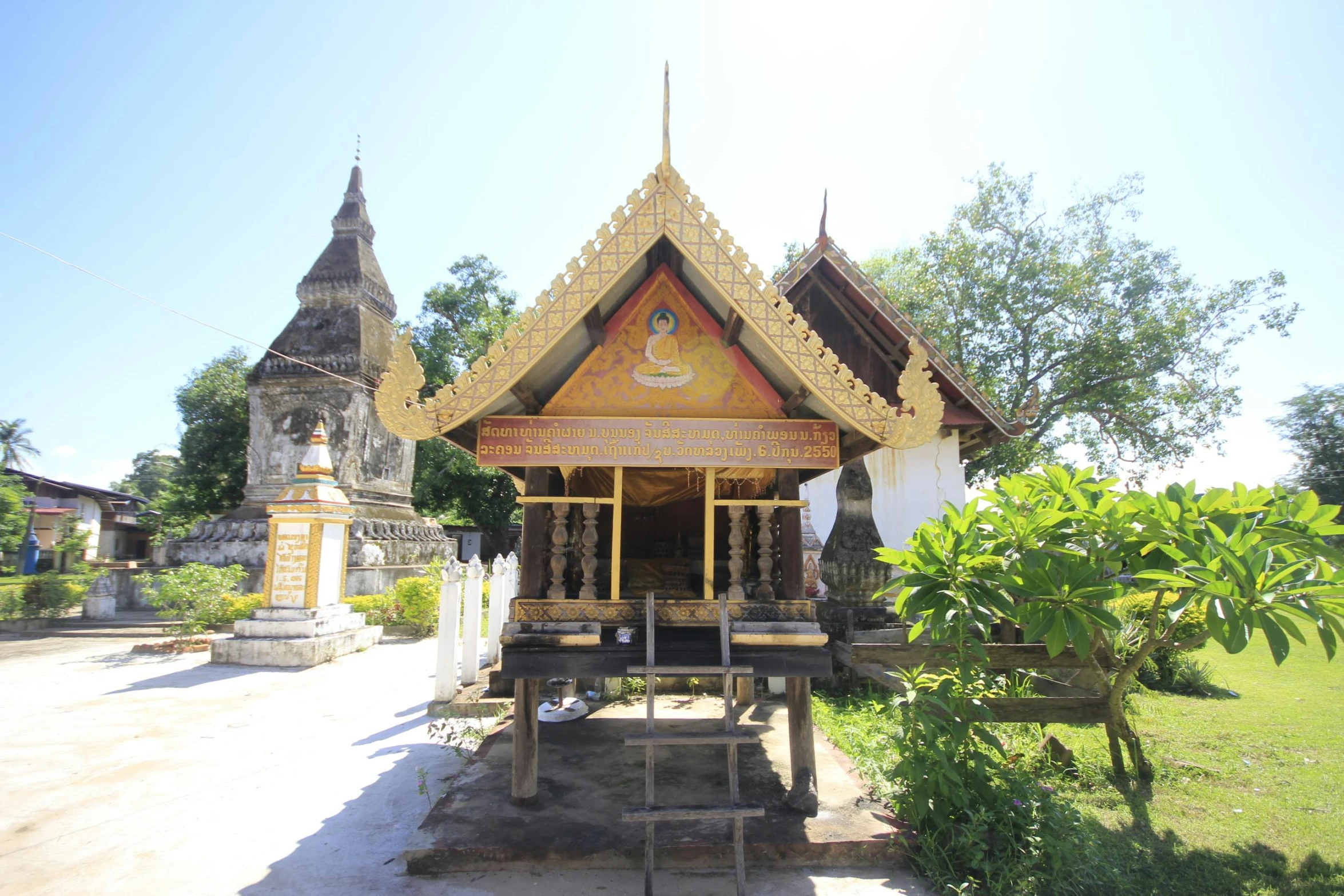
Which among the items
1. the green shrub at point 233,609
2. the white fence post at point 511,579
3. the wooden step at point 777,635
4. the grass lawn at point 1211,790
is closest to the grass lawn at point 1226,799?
the grass lawn at point 1211,790

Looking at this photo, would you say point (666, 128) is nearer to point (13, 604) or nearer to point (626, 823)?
point (626, 823)

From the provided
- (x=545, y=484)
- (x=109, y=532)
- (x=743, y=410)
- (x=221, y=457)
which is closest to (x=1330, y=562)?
(x=743, y=410)

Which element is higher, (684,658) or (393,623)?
(684,658)

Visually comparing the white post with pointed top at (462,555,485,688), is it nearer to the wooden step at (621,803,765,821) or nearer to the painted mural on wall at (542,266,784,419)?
the painted mural on wall at (542,266,784,419)

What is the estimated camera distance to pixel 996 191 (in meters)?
16.7

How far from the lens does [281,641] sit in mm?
10414

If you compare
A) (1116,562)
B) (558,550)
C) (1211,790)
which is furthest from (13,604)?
(1211,790)

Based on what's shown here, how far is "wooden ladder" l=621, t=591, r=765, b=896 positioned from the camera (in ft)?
11.5

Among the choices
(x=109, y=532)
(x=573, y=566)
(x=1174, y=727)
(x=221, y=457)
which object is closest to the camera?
(x=573, y=566)

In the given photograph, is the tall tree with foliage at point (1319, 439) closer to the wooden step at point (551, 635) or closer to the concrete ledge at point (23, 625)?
the wooden step at point (551, 635)

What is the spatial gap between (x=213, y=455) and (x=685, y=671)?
3056 centimetres

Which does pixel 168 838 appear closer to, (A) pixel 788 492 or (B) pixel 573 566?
(B) pixel 573 566

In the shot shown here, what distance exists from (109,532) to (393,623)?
3799cm

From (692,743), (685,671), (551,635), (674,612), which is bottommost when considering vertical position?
(692,743)
